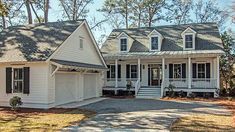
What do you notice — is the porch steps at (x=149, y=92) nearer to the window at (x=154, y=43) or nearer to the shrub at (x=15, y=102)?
the window at (x=154, y=43)

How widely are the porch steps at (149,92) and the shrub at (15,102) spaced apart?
10.6 metres

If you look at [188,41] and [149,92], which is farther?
[188,41]

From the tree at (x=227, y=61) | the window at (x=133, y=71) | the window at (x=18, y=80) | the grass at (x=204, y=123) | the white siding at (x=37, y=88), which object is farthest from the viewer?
the tree at (x=227, y=61)

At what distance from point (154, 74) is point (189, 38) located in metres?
4.42

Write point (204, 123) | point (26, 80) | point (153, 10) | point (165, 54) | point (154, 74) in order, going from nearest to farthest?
point (204, 123) < point (26, 80) < point (165, 54) < point (154, 74) < point (153, 10)

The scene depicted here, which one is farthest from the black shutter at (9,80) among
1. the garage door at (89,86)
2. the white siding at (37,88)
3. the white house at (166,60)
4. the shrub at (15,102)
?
the white house at (166,60)

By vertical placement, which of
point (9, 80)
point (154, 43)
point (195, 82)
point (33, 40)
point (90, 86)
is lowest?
point (90, 86)

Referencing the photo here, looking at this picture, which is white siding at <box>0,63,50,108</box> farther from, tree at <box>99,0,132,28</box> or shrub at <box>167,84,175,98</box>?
tree at <box>99,0,132,28</box>

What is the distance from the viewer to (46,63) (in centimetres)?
1762

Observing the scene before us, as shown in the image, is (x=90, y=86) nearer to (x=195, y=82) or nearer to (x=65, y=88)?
(x=65, y=88)

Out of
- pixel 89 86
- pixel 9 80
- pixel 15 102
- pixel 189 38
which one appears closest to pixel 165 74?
pixel 189 38

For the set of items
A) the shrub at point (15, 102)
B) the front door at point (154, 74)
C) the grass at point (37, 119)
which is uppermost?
the front door at point (154, 74)

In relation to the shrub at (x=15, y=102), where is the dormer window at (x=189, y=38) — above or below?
above

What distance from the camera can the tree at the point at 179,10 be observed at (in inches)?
1661
